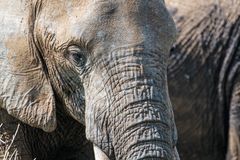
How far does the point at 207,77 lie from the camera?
1083 centimetres

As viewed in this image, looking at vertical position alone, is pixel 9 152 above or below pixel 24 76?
below

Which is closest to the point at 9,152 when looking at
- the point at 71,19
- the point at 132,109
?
the point at 71,19

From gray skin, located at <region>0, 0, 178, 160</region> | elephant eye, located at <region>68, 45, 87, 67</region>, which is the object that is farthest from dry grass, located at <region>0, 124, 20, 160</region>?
elephant eye, located at <region>68, 45, 87, 67</region>

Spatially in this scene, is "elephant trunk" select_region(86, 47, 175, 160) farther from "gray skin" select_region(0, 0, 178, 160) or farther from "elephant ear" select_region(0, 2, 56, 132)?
"elephant ear" select_region(0, 2, 56, 132)

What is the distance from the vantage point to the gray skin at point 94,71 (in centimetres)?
659

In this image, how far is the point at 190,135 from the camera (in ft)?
35.1

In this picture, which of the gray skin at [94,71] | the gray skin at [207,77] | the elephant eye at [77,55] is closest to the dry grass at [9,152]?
the gray skin at [94,71]

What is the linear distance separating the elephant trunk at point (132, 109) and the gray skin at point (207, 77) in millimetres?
3931

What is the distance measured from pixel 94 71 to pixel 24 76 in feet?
1.68

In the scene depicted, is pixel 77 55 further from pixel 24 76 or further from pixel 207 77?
pixel 207 77

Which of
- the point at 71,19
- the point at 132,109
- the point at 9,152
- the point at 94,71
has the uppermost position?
the point at 71,19

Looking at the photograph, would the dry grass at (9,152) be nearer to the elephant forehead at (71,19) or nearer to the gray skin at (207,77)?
the elephant forehead at (71,19)

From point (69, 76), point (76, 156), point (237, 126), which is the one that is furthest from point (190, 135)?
point (69, 76)

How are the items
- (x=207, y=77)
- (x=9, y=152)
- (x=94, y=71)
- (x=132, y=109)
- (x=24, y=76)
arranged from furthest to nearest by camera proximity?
(x=207, y=77), (x=9, y=152), (x=24, y=76), (x=94, y=71), (x=132, y=109)
